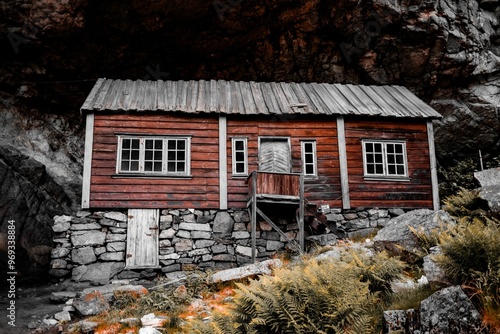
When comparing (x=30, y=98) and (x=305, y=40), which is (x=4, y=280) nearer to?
(x=30, y=98)

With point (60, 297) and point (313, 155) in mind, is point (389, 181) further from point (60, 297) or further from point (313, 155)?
point (60, 297)

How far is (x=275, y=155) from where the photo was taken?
1623 centimetres

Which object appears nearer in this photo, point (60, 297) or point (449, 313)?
point (449, 313)

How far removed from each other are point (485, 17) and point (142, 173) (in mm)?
18280

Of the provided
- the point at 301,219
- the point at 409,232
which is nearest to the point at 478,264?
the point at 409,232

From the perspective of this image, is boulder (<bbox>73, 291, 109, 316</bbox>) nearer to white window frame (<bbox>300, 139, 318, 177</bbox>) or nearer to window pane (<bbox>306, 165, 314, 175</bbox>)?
white window frame (<bbox>300, 139, 318, 177</bbox>)

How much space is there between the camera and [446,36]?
21266mm

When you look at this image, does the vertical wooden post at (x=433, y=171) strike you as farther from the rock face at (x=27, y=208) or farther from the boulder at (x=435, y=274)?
the rock face at (x=27, y=208)

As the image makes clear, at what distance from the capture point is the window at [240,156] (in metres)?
15.9

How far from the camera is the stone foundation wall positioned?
46.9 ft

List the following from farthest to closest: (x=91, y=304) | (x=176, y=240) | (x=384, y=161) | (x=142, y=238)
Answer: (x=384, y=161), (x=176, y=240), (x=142, y=238), (x=91, y=304)

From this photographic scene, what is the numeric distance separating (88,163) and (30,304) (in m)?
4.73

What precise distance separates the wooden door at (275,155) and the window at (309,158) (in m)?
0.52

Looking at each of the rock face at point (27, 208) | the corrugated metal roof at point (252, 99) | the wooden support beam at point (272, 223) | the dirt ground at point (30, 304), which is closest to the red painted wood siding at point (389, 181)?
the corrugated metal roof at point (252, 99)
